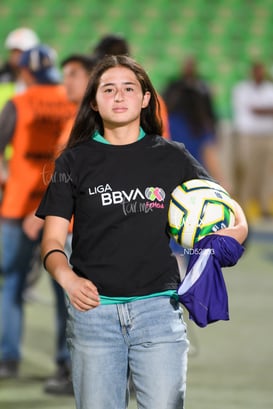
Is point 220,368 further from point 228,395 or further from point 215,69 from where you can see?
point 215,69

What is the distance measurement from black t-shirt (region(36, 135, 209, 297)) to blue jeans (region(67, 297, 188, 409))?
72mm

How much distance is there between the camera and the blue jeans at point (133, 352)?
324 cm

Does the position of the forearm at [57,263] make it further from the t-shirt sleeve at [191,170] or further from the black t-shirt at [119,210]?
the t-shirt sleeve at [191,170]

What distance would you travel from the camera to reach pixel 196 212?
331 cm

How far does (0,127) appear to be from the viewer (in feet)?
19.3

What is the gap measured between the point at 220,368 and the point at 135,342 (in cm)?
303

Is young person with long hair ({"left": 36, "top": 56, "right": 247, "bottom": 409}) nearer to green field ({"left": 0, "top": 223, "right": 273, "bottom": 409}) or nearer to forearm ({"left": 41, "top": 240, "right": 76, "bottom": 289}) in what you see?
forearm ({"left": 41, "top": 240, "right": 76, "bottom": 289})

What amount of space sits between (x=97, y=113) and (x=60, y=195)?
376mm

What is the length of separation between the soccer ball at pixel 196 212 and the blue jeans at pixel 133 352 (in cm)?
23

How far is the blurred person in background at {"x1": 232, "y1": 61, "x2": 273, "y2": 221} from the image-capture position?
14.4 meters

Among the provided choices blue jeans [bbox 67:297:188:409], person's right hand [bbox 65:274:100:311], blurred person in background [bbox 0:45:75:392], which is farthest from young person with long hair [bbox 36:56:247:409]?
blurred person in background [bbox 0:45:75:392]

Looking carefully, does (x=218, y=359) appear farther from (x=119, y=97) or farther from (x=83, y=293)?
(x=83, y=293)

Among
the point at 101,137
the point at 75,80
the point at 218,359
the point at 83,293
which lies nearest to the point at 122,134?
the point at 101,137

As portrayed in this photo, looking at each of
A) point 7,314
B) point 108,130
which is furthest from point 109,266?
point 7,314
